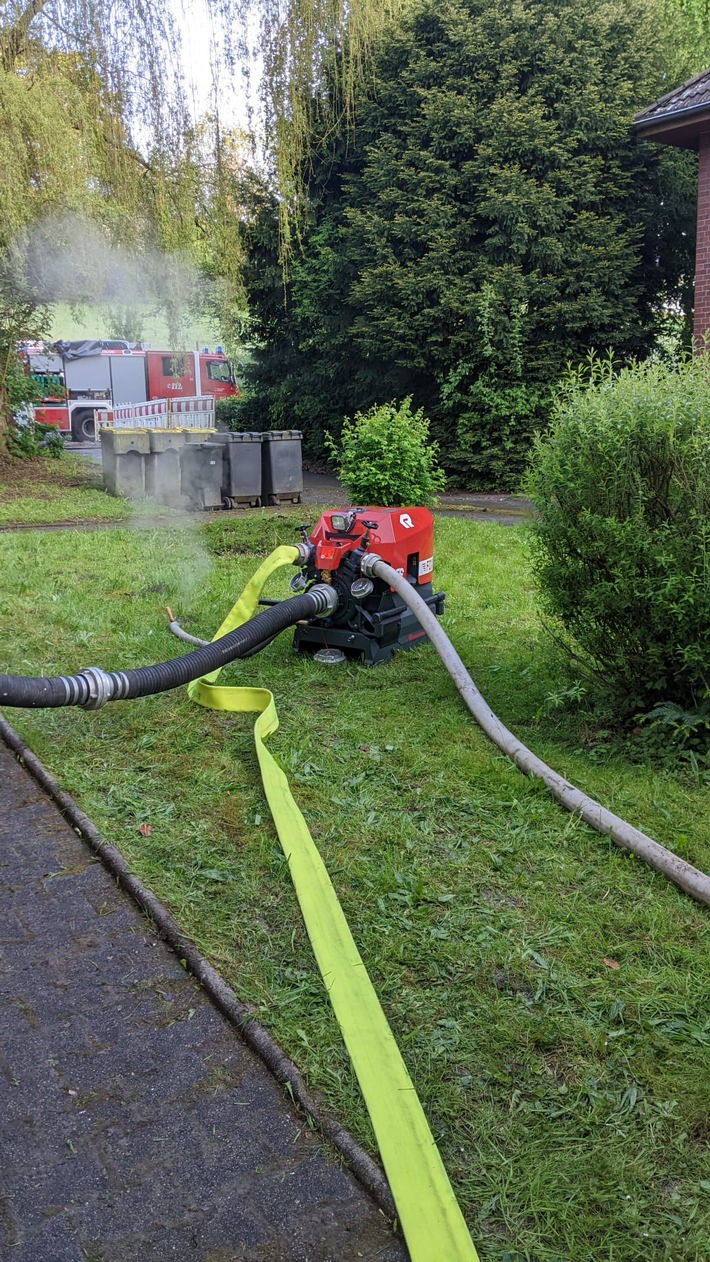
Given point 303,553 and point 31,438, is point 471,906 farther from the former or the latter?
point 31,438

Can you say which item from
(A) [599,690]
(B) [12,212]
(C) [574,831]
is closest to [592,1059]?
(C) [574,831]

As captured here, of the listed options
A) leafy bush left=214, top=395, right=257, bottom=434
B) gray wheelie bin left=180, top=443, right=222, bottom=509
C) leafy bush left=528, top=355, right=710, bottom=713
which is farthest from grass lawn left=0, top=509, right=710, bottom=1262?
leafy bush left=214, top=395, right=257, bottom=434

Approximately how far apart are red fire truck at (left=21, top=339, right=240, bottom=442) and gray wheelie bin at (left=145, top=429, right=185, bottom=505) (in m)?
11.5

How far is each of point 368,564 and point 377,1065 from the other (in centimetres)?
297

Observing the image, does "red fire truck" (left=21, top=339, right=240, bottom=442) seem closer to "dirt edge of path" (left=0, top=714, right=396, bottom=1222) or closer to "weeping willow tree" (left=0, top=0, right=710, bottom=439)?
"weeping willow tree" (left=0, top=0, right=710, bottom=439)

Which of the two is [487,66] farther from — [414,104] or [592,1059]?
[592,1059]

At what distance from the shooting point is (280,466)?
12344 mm

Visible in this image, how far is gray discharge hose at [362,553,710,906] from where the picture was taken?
298 centimetres

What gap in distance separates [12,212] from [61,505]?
3.34m

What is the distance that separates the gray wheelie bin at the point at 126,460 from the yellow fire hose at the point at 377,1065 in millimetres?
9395

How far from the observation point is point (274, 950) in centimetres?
267

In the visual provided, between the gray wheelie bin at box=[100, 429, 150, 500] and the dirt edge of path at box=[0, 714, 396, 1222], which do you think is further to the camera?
the gray wheelie bin at box=[100, 429, 150, 500]

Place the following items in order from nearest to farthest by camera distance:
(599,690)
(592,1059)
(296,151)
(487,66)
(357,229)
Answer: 1. (592,1059)
2. (599,690)
3. (296,151)
4. (487,66)
5. (357,229)

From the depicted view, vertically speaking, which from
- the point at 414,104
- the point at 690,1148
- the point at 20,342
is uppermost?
the point at 414,104
